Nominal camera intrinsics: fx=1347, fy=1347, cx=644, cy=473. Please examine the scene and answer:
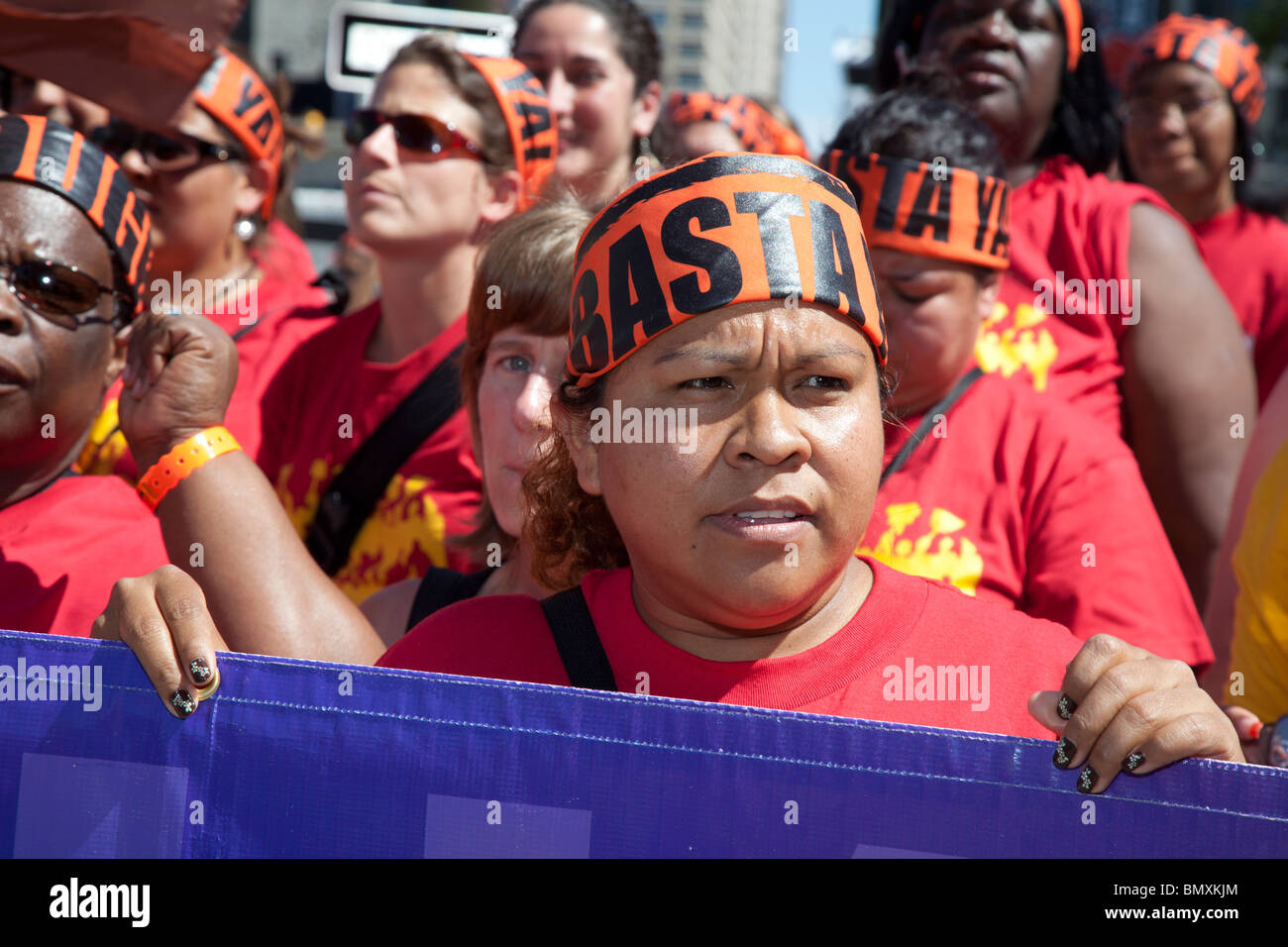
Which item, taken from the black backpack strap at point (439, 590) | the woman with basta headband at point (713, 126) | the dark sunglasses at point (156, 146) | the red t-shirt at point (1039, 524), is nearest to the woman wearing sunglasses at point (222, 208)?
the dark sunglasses at point (156, 146)

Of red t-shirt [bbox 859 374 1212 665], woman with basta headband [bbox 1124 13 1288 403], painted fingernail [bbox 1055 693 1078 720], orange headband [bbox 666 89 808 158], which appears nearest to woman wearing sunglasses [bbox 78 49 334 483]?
orange headband [bbox 666 89 808 158]

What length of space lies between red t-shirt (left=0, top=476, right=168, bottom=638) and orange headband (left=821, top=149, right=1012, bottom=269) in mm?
1605

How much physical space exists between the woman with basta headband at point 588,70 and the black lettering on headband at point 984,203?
176cm

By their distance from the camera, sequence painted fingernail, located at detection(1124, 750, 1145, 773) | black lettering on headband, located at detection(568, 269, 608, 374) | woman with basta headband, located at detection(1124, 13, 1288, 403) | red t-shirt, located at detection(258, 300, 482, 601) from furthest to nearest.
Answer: woman with basta headband, located at detection(1124, 13, 1288, 403), red t-shirt, located at detection(258, 300, 482, 601), black lettering on headband, located at detection(568, 269, 608, 374), painted fingernail, located at detection(1124, 750, 1145, 773)

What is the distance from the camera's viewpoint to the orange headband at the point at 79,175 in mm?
2602

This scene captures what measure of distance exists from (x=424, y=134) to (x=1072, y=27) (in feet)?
6.08

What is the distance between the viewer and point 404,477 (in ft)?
10.5

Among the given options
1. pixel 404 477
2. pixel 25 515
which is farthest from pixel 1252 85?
pixel 25 515

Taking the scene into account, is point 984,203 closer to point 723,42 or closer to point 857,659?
point 857,659

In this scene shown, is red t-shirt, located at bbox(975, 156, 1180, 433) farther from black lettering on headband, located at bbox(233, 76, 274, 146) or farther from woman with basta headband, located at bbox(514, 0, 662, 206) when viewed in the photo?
black lettering on headband, located at bbox(233, 76, 274, 146)

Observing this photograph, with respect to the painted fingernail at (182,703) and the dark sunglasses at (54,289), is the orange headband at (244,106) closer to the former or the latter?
the dark sunglasses at (54,289)

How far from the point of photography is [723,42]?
4988 inches

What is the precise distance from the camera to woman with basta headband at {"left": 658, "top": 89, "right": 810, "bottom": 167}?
5137 millimetres

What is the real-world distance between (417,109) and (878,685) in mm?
2497
